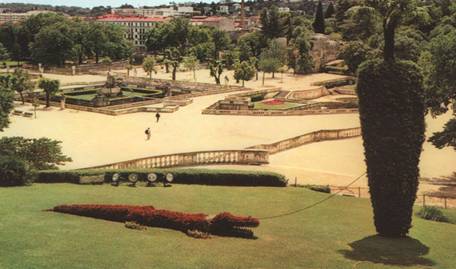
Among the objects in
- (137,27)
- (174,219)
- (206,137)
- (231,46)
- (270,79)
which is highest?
(137,27)

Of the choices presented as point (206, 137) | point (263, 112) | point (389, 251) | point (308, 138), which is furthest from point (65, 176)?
point (263, 112)

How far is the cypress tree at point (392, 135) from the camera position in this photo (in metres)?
17.4

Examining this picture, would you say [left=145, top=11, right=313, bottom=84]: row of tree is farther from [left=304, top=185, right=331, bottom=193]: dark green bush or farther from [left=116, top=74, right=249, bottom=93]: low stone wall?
[left=304, top=185, right=331, bottom=193]: dark green bush

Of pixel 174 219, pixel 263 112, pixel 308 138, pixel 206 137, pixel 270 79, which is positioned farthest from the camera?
pixel 270 79

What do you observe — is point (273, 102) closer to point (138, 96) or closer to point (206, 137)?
point (138, 96)

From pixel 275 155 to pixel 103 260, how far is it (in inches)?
1007

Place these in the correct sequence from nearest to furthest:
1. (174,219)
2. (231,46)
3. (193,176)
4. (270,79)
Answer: (174,219)
(193,176)
(270,79)
(231,46)

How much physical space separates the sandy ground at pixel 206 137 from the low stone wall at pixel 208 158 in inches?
40.5

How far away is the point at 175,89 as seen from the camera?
73.6 meters

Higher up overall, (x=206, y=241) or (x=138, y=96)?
(x=206, y=241)

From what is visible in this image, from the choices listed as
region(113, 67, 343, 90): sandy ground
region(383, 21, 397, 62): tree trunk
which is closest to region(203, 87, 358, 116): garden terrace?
region(113, 67, 343, 90): sandy ground

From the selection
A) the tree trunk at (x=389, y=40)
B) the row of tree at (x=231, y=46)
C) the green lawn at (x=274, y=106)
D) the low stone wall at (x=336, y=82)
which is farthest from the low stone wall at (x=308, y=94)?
the tree trunk at (x=389, y=40)

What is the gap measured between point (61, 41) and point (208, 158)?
68.6 m

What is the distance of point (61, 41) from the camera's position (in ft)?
317
